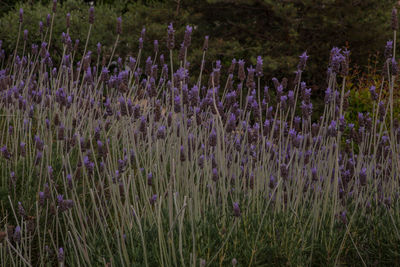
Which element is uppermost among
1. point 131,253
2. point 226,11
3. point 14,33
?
point 226,11

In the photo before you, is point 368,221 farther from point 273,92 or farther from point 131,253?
point 273,92

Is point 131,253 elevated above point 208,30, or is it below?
below

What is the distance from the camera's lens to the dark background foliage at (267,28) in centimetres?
662

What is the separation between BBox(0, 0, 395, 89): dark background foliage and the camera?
261 inches

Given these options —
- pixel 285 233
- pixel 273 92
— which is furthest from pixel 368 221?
pixel 273 92

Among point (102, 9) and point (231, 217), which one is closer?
point (231, 217)

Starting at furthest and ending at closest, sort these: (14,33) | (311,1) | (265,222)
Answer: (14,33)
(311,1)
(265,222)

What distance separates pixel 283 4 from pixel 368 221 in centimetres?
458

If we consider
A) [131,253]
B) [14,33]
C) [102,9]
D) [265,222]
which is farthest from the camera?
[102,9]

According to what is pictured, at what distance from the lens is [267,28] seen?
23.8 ft

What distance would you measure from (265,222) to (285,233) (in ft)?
0.57

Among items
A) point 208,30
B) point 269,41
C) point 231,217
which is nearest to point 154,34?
point 208,30

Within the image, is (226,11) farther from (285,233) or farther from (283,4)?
(285,233)

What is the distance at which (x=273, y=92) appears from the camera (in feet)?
22.2
